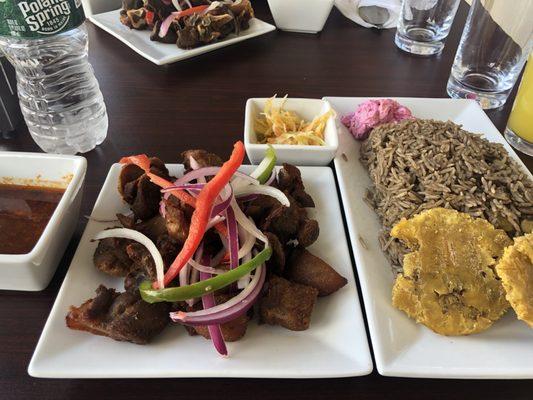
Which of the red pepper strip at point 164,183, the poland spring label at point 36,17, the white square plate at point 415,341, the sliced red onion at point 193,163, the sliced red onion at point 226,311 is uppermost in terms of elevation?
the poland spring label at point 36,17

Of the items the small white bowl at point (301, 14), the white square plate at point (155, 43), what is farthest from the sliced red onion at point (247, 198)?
the small white bowl at point (301, 14)

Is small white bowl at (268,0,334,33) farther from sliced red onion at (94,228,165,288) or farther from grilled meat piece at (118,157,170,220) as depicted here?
sliced red onion at (94,228,165,288)

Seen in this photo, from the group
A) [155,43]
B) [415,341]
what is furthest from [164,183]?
[155,43]

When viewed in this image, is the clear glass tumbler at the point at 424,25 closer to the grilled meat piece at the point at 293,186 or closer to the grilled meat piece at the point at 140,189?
the grilled meat piece at the point at 293,186

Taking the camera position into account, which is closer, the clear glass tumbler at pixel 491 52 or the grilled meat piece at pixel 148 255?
the grilled meat piece at pixel 148 255

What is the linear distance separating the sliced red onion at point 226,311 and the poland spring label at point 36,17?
989 millimetres

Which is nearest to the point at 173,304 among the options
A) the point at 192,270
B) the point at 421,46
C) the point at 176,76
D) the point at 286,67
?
the point at 192,270

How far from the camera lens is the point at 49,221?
116 centimetres

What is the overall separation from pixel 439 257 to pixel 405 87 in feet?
4.45

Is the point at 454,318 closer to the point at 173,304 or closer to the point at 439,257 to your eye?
the point at 439,257

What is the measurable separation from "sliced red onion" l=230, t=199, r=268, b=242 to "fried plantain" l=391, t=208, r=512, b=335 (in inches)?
15.6

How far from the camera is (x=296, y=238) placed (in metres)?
1.26

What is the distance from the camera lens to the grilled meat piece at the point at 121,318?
3.28 feet

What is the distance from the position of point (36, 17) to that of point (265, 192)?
0.89 meters
